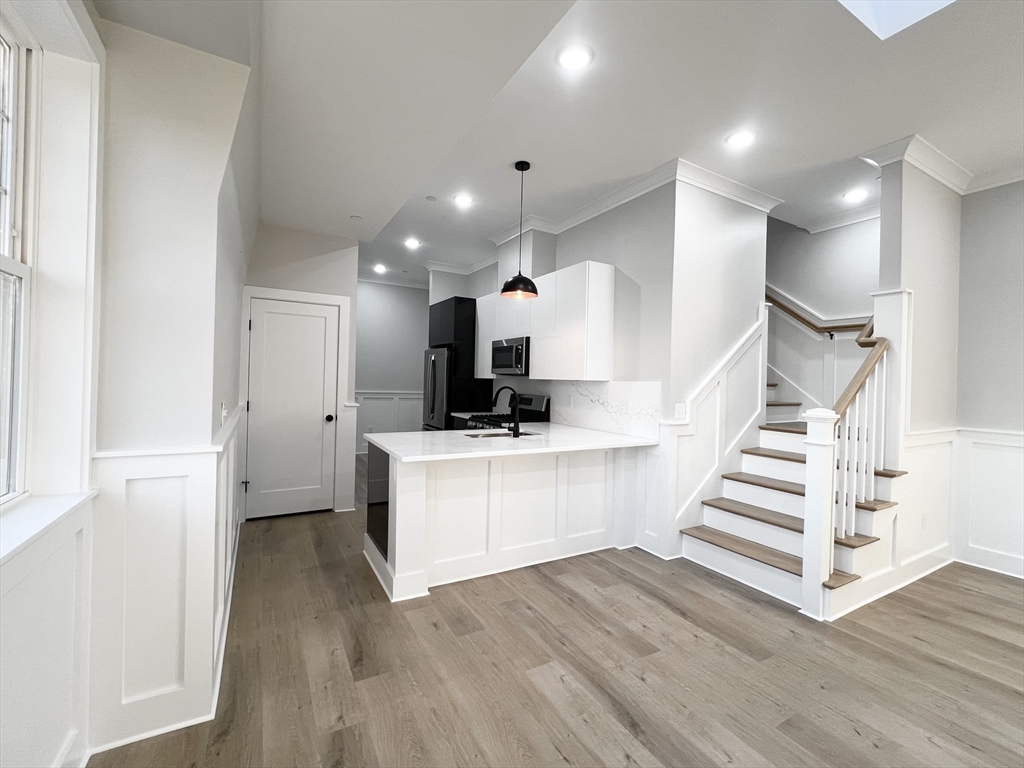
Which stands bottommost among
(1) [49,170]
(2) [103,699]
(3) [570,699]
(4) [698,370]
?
(3) [570,699]

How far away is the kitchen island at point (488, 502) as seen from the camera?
2598mm

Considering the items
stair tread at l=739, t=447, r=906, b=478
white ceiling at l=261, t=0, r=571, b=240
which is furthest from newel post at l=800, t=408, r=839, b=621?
white ceiling at l=261, t=0, r=571, b=240

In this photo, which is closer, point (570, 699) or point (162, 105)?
point (162, 105)

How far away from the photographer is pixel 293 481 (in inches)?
159

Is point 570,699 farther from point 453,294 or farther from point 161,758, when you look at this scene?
point 453,294

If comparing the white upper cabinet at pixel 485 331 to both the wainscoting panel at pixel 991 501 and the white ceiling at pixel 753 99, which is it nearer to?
the white ceiling at pixel 753 99

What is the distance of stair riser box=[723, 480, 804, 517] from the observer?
3.01 meters

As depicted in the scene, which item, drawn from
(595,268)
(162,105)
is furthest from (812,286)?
(162,105)

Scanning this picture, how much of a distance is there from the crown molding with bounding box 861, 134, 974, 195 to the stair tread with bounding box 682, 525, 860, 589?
258cm

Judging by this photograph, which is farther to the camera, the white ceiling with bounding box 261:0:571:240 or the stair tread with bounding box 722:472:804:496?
the stair tread with bounding box 722:472:804:496

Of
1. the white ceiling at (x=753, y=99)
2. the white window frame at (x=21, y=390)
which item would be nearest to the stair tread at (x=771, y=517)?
the white ceiling at (x=753, y=99)

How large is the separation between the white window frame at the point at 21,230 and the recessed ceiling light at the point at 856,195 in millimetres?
4626

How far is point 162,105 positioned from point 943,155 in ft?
14.0

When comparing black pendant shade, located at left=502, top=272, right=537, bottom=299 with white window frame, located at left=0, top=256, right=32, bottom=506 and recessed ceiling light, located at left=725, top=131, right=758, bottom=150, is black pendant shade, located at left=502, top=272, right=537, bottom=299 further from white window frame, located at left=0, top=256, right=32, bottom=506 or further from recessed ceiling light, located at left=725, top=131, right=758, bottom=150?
white window frame, located at left=0, top=256, right=32, bottom=506
